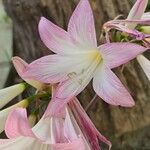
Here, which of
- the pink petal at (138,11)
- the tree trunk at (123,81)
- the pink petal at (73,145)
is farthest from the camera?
the tree trunk at (123,81)

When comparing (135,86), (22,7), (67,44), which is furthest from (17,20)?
(67,44)

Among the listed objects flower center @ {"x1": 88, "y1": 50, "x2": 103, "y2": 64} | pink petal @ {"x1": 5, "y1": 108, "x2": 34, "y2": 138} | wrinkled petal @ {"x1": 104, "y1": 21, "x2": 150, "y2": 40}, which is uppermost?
wrinkled petal @ {"x1": 104, "y1": 21, "x2": 150, "y2": 40}

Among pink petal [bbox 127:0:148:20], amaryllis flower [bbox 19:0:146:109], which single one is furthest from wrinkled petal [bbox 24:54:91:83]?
pink petal [bbox 127:0:148:20]

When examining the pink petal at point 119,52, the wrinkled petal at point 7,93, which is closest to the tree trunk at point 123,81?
the wrinkled petal at point 7,93

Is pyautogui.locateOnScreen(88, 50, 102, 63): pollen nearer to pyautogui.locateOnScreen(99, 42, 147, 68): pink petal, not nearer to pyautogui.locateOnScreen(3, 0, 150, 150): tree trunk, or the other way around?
pyautogui.locateOnScreen(99, 42, 147, 68): pink petal

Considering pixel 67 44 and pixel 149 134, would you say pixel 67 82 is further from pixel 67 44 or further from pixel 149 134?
pixel 149 134

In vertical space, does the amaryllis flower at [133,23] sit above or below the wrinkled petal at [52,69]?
above

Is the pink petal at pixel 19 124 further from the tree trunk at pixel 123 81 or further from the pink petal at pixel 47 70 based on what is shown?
the tree trunk at pixel 123 81
